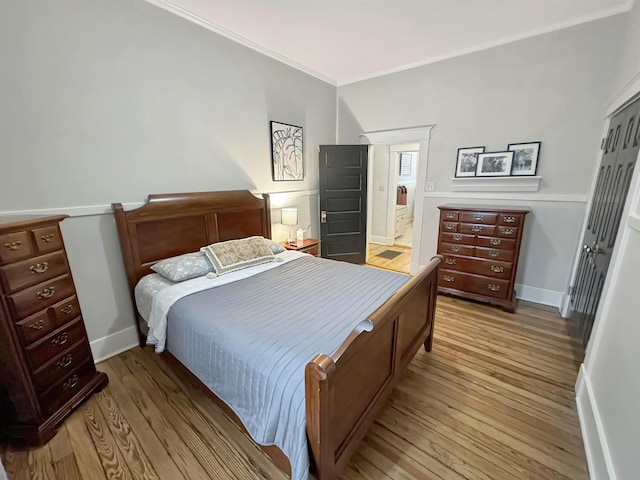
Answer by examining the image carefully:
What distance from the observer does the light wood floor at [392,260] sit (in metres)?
4.47

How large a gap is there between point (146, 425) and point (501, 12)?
13.7ft

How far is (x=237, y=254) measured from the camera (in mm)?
2490

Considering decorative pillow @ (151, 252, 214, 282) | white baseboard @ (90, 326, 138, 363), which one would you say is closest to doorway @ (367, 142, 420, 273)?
decorative pillow @ (151, 252, 214, 282)

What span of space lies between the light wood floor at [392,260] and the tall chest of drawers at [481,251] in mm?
1137

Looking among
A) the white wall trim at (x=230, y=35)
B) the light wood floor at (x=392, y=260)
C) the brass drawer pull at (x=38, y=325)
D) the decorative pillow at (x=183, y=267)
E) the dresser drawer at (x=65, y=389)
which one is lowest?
the light wood floor at (x=392, y=260)

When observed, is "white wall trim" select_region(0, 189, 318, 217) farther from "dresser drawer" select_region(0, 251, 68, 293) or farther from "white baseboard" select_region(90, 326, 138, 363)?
"white baseboard" select_region(90, 326, 138, 363)

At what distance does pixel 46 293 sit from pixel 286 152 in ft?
8.82

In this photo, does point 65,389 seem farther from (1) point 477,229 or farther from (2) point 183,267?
(1) point 477,229

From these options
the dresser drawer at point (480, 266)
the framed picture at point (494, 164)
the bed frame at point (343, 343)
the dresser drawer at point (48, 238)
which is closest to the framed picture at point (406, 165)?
the framed picture at point (494, 164)

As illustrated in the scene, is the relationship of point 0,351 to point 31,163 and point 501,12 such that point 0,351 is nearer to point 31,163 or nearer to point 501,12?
point 31,163

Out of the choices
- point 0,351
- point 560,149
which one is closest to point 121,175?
point 0,351

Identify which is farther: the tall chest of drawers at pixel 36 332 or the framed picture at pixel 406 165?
the framed picture at pixel 406 165

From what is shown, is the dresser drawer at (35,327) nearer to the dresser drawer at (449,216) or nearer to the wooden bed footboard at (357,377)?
the wooden bed footboard at (357,377)

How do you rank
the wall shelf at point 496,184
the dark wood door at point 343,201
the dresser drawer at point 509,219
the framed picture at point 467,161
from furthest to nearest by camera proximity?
1. the dark wood door at point 343,201
2. the framed picture at point 467,161
3. the wall shelf at point 496,184
4. the dresser drawer at point 509,219
